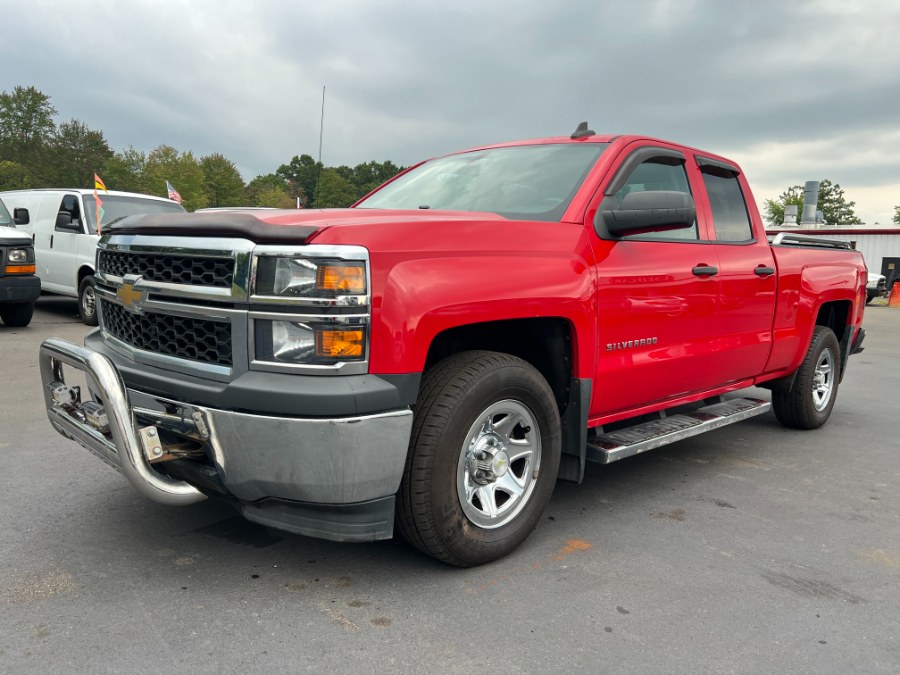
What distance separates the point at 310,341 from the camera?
2406mm

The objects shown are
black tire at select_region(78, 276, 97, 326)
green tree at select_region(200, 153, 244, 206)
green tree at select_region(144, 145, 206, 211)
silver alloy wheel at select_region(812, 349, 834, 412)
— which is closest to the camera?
silver alloy wheel at select_region(812, 349, 834, 412)

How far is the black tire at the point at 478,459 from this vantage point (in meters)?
2.65

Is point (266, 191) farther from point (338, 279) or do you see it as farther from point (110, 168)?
point (338, 279)

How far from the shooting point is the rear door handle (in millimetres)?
3850

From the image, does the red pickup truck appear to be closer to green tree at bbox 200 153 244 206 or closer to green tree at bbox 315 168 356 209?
green tree at bbox 315 168 356 209

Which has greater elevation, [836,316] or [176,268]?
[176,268]

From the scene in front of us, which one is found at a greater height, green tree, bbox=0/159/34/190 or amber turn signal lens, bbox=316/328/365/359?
green tree, bbox=0/159/34/190

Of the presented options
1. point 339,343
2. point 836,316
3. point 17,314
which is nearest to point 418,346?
point 339,343

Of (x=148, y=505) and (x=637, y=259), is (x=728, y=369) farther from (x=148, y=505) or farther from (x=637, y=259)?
(x=148, y=505)

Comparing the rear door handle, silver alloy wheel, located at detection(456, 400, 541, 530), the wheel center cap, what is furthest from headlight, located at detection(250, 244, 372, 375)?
the rear door handle

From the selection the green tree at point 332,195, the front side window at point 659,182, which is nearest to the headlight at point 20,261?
the green tree at point 332,195

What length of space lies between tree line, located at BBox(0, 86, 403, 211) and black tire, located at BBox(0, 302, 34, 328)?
3726 cm

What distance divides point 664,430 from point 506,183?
1560 mm

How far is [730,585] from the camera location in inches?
114
